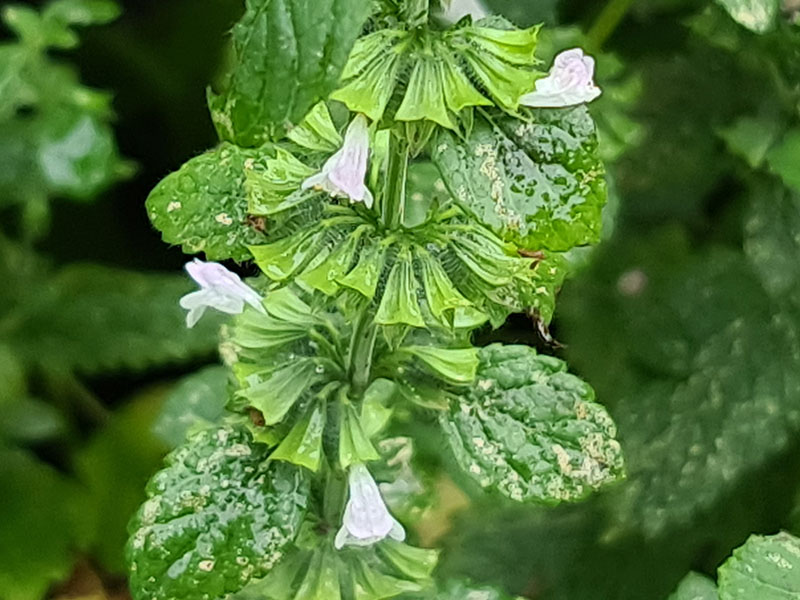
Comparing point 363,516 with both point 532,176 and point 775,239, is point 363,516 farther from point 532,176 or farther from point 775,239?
point 775,239

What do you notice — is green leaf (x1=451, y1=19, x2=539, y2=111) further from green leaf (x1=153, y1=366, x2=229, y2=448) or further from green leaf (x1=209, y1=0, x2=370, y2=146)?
green leaf (x1=153, y1=366, x2=229, y2=448)

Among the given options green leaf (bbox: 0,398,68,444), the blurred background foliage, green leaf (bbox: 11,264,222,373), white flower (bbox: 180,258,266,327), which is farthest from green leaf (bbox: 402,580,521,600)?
→ green leaf (bbox: 0,398,68,444)

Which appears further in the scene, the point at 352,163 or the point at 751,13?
the point at 751,13

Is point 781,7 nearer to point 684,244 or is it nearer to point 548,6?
point 548,6

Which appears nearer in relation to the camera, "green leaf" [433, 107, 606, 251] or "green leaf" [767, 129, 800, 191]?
"green leaf" [433, 107, 606, 251]

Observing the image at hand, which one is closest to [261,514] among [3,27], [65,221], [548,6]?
[548,6]

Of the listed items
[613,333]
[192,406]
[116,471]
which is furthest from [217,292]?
→ [116,471]
